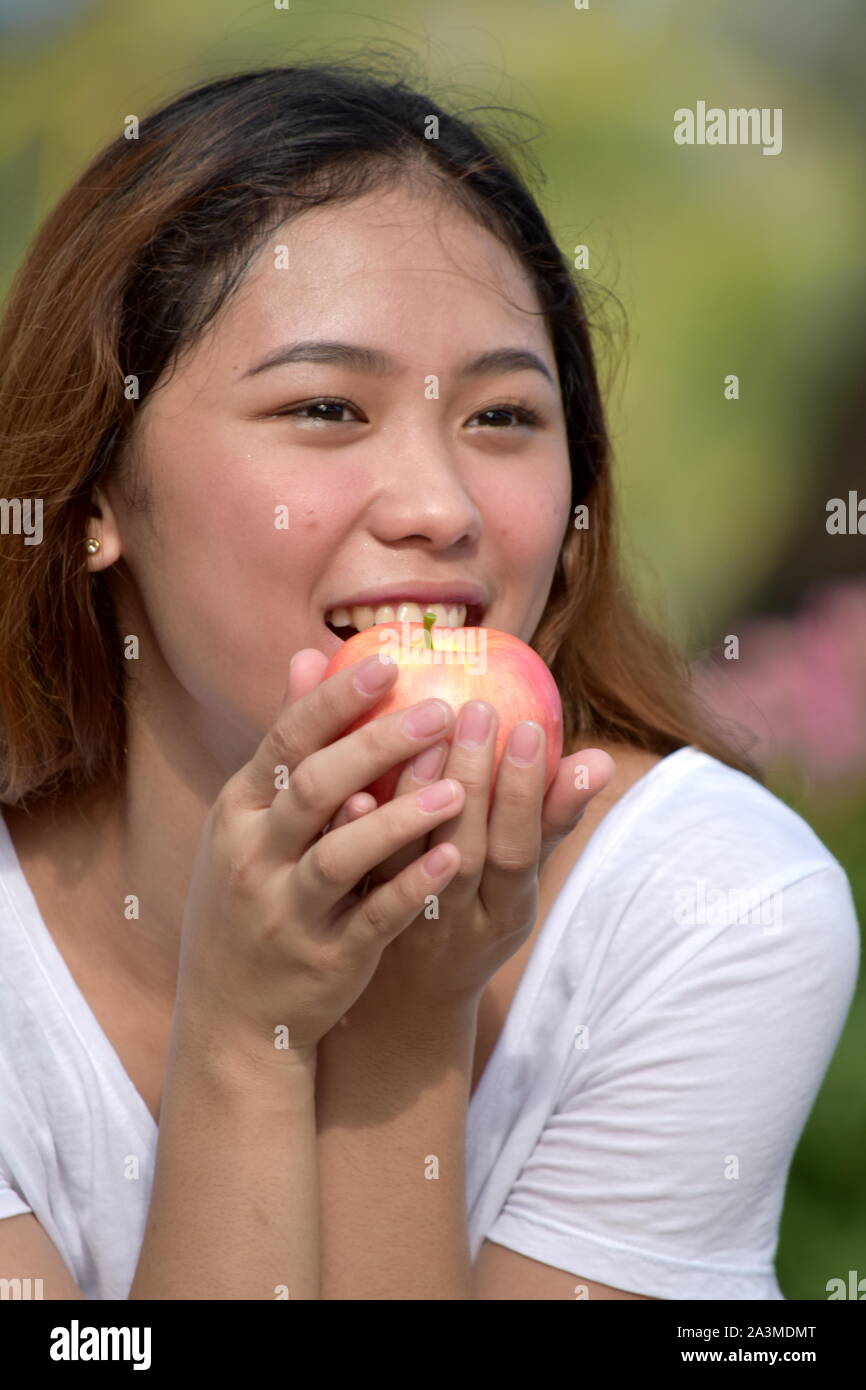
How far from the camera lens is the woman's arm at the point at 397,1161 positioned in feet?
5.74

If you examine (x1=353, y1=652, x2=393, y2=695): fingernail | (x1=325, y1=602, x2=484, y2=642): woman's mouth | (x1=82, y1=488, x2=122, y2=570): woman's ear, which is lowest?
(x1=353, y1=652, x2=393, y2=695): fingernail

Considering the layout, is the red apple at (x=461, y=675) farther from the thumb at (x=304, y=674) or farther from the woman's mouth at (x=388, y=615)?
the woman's mouth at (x=388, y=615)

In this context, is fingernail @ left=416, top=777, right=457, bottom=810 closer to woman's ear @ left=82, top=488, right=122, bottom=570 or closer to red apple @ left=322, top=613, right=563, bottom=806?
red apple @ left=322, top=613, right=563, bottom=806

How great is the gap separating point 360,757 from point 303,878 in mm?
162

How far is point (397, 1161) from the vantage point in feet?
5.81

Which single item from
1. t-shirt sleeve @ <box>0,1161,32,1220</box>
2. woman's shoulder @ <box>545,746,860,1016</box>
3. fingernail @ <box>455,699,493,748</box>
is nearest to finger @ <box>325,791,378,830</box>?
fingernail @ <box>455,699,493,748</box>

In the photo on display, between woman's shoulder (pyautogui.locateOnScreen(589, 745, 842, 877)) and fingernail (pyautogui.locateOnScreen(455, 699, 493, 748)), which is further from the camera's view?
woman's shoulder (pyautogui.locateOnScreen(589, 745, 842, 877))

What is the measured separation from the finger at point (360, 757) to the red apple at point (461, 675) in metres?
0.06

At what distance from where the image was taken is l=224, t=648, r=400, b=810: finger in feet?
4.57

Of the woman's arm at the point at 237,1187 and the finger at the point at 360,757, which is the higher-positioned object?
the finger at the point at 360,757

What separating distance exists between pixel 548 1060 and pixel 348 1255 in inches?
14.8

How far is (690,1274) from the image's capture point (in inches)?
74.0

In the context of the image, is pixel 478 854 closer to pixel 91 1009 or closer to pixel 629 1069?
pixel 629 1069

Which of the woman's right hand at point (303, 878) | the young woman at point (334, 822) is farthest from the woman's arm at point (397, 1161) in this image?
the woman's right hand at point (303, 878)
